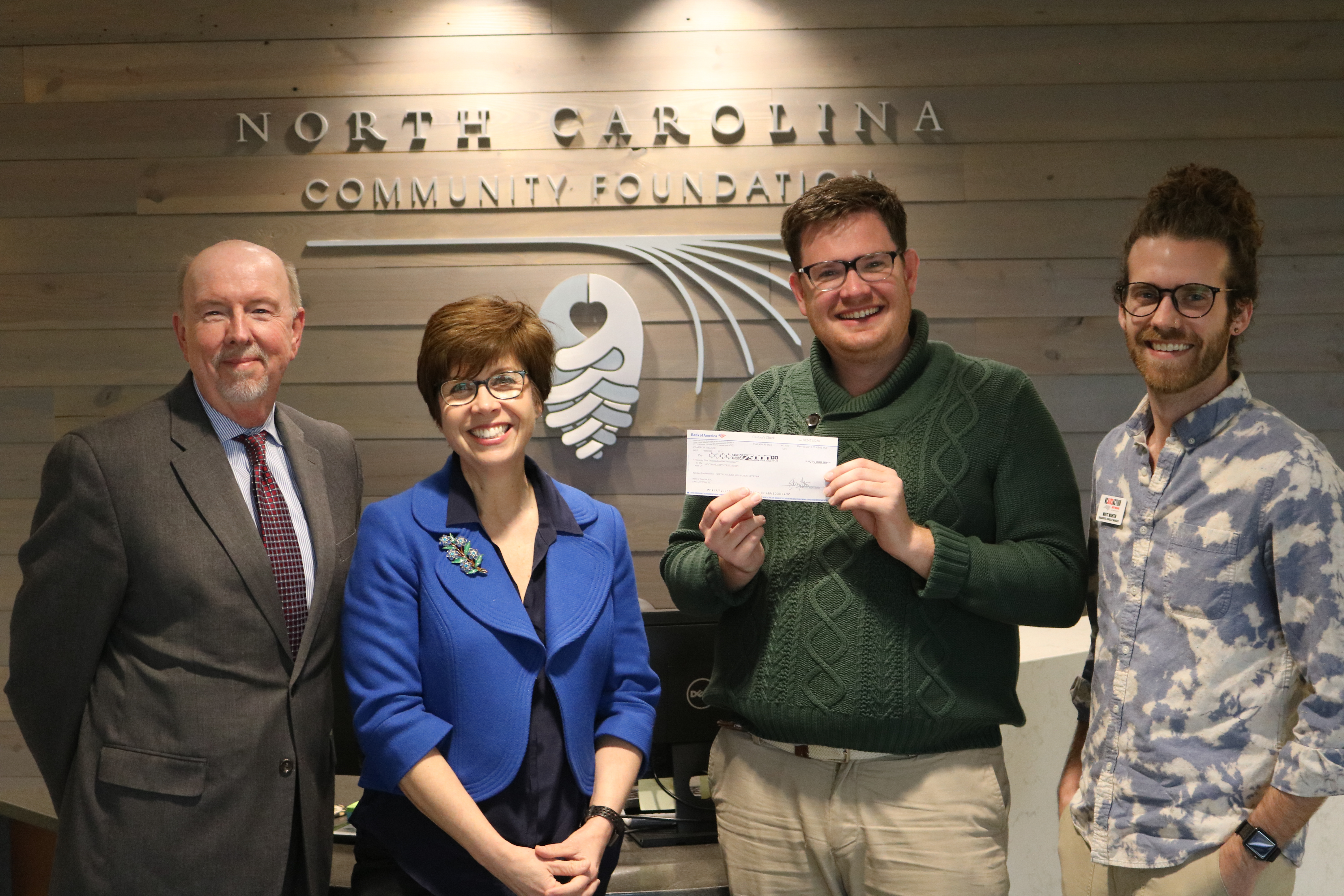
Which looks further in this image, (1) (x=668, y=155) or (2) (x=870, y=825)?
(1) (x=668, y=155)

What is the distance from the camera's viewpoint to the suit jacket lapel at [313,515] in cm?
182

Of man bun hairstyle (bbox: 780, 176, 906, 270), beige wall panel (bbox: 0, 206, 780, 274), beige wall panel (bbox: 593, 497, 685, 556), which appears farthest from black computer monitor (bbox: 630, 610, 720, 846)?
beige wall panel (bbox: 0, 206, 780, 274)

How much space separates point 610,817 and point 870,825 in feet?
1.36

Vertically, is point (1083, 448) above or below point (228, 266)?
below

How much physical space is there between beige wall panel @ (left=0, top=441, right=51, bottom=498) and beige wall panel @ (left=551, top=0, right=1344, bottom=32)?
2171mm

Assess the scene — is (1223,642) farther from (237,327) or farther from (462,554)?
(237,327)

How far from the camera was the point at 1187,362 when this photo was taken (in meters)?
1.61

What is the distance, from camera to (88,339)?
3527mm

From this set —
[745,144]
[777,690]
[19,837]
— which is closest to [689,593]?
[777,690]

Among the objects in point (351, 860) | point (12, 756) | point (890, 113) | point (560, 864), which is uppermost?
point (890, 113)

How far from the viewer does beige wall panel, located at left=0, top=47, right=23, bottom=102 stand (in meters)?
3.51

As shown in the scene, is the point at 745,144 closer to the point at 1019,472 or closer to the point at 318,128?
the point at 318,128

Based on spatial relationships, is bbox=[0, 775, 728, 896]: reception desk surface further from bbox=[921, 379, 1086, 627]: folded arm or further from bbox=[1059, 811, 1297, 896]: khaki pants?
bbox=[921, 379, 1086, 627]: folded arm

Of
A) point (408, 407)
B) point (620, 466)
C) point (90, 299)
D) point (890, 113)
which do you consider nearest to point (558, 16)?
point (890, 113)
